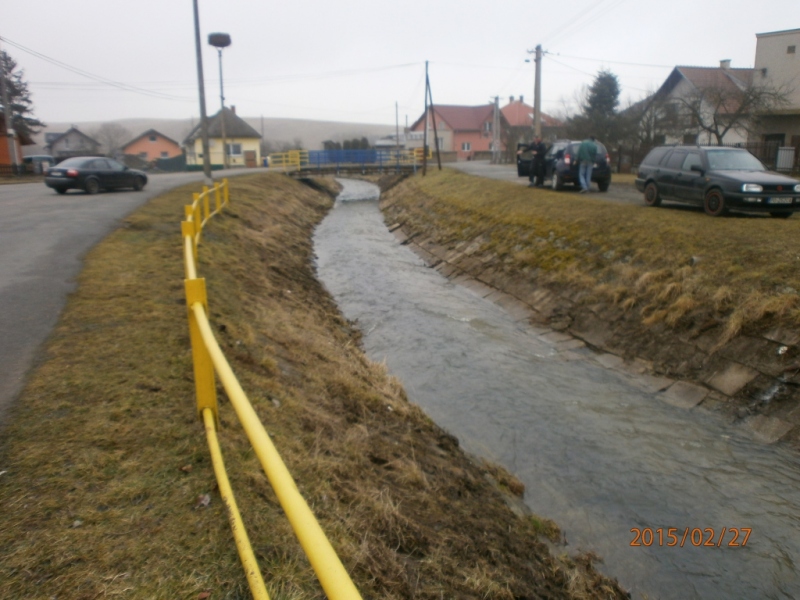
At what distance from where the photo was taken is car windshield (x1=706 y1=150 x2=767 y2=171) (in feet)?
48.0

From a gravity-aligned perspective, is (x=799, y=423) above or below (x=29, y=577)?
below

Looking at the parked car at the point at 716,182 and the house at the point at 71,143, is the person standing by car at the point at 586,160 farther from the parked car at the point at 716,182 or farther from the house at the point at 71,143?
the house at the point at 71,143

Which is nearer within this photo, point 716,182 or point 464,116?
point 716,182

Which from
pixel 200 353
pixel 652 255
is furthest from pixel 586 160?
pixel 200 353

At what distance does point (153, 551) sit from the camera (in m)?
3.51

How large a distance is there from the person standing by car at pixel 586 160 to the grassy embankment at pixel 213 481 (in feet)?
44.3

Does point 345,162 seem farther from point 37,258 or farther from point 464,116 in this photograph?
point 464,116

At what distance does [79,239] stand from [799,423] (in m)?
12.6

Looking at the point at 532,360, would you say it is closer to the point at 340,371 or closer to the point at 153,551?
the point at 340,371

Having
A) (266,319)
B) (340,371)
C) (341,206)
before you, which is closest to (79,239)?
(266,319)

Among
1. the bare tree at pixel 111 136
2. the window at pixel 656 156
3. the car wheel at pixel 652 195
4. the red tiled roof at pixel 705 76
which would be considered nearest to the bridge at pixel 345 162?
the red tiled roof at pixel 705 76
